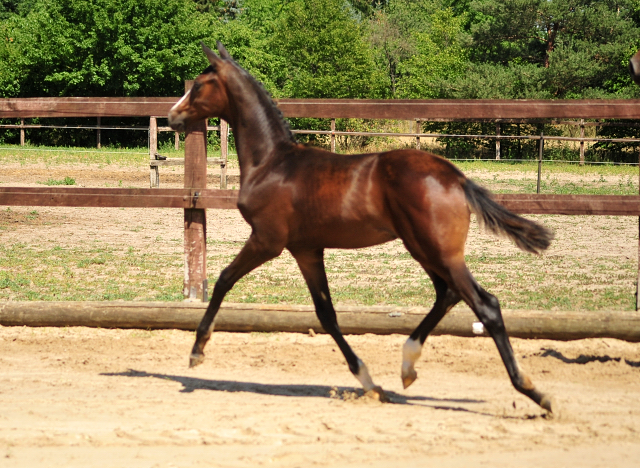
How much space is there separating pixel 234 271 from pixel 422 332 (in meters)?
1.19

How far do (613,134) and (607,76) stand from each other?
3155 mm

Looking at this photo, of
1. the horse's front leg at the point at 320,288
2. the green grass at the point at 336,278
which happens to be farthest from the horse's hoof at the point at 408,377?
the green grass at the point at 336,278

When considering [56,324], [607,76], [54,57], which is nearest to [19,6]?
[54,57]

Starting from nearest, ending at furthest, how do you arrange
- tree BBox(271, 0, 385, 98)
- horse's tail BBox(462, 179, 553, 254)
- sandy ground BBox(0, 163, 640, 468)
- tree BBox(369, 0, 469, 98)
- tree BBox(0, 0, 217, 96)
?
1. sandy ground BBox(0, 163, 640, 468)
2. horse's tail BBox(462, 179, 553, 254)
3. tree BBox(0, 0, 217, 96)
4. tree BBox(271, 0, 385, 98)
5. tree BBox(369, 0, 469, 98)

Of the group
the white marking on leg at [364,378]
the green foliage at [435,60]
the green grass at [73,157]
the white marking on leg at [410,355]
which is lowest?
the green grass at [73,157]

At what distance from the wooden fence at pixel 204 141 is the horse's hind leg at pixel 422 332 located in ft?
4.56

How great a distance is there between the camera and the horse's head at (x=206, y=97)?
4426 mm

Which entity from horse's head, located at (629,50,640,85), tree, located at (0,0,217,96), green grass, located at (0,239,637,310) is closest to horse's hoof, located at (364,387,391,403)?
green grass, located at (0,239,637,310)

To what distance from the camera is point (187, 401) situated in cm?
406

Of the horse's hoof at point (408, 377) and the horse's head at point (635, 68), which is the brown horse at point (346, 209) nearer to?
the horse's hoof at point (408, 377)

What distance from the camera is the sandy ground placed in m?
3.19

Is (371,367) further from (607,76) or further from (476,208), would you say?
(607,76)

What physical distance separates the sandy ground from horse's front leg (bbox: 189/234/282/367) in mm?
295

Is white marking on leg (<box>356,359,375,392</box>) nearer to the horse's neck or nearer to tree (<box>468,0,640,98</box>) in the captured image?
the horse's neck
